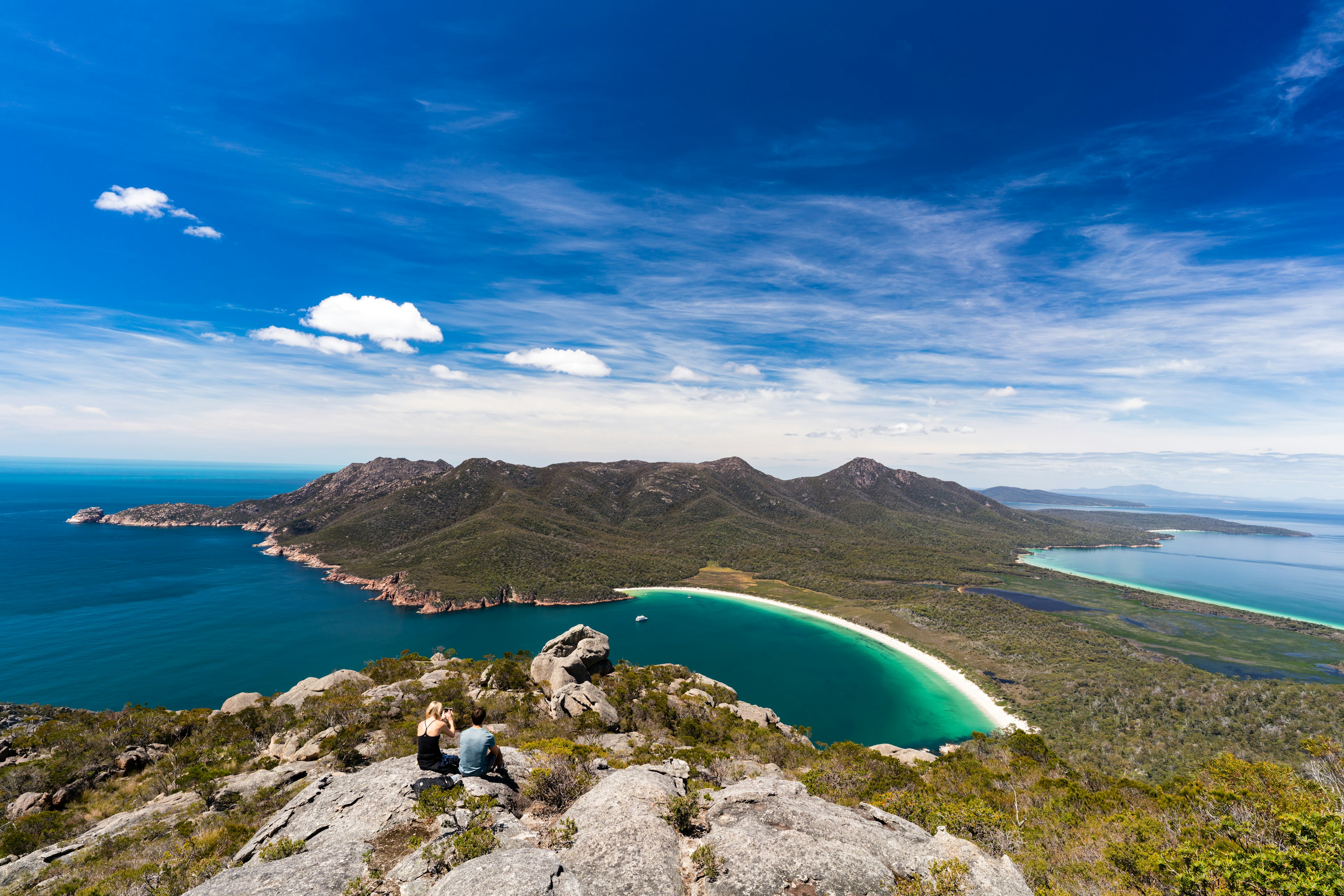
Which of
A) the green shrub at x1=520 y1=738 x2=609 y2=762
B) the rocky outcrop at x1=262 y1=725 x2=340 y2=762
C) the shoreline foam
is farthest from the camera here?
the shoreline foam

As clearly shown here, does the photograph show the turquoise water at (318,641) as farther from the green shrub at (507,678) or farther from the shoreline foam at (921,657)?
the green shrub at (507,678)

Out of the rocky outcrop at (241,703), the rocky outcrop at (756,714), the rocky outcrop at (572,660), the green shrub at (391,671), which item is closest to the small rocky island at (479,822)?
the rocky outcrop at (241,703)

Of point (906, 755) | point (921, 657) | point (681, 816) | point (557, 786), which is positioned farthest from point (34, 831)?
point (921, 657)

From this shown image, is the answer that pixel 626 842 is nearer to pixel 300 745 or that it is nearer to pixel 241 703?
pixel 300 745

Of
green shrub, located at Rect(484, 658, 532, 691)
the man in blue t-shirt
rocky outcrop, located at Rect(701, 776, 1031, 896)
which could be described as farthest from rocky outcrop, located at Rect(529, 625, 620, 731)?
rocky outcrop, located at Rect(701, 776, 1031, 896)

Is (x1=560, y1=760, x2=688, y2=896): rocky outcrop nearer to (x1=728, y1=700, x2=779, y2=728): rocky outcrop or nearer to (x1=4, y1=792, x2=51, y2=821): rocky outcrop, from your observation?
(x1=4, y1=792, x2=51, y2=821): rocky outcrop
